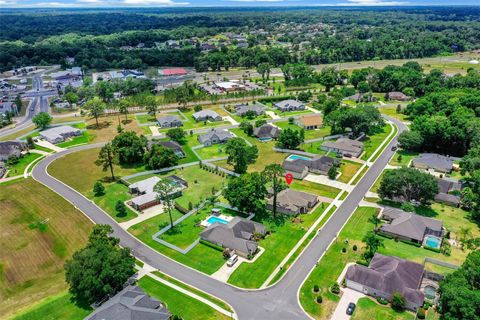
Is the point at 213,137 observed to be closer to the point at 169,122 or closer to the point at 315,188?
the point at 169,122

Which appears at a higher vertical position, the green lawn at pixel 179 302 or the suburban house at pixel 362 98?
the suburban house at pixel 362 98

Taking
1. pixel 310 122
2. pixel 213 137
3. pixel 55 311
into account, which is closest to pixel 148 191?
pixel 55 311

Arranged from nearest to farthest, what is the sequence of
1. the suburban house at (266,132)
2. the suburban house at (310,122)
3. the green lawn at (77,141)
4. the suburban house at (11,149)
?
the suburban house at (11,149), the green lawn at (77,141), the suburban house at (266,132), the suburban house at (310,122)

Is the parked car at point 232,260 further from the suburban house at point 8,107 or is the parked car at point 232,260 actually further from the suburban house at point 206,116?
the suburban house at point 8,107

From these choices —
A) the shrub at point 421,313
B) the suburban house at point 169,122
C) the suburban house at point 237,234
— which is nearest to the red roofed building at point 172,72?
the suburban house at point 169,122

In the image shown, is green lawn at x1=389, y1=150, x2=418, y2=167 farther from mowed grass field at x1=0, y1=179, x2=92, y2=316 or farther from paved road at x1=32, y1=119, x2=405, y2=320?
mowed grass field at x1=0, y1=179, x2=92, y2=316

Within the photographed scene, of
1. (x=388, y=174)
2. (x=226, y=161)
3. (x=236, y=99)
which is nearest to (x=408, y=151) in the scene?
(x=388, y=174)

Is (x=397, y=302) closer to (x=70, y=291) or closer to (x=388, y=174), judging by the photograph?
Result: (x=388, y=174)

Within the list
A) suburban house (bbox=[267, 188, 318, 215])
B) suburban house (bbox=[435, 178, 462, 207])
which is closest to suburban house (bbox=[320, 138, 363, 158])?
suburban house (bbox=[435, 178, 462, 207])
